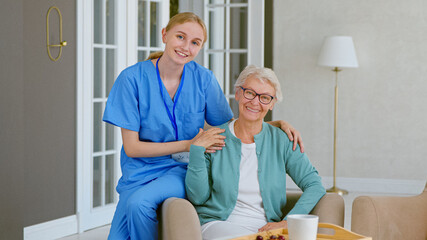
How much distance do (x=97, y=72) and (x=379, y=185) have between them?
342cm

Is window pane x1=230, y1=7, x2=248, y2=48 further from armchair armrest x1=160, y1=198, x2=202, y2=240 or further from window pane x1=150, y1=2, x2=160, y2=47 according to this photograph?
armchair armrest x1=160, y1=198, x2=202, y2=240

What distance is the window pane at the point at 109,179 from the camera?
461 cm

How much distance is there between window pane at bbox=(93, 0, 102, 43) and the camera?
442cm

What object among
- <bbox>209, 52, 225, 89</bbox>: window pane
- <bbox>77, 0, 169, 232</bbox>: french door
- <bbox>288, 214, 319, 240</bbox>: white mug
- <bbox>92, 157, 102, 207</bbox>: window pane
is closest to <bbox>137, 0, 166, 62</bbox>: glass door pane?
<bbox>77, 0, 169, 232</bbox>: french door

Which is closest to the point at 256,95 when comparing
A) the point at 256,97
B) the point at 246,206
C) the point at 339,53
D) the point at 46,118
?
the point at 256,97

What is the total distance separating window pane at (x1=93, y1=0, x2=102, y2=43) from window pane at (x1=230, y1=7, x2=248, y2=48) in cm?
152

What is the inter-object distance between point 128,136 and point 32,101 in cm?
160

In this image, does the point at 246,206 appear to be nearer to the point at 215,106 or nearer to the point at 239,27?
the point at 215,106

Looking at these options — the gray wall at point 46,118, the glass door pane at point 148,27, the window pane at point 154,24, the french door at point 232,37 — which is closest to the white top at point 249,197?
the gray wall at point 46,118

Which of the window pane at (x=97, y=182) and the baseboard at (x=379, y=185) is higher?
the window pane at (x=97, y=182)

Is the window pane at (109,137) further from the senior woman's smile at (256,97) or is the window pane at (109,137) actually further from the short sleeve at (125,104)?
the senior woman's smile at (256,97)

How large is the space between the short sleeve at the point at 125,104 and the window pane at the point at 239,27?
10.1ft

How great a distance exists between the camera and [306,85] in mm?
6336

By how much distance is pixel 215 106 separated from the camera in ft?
8.91
